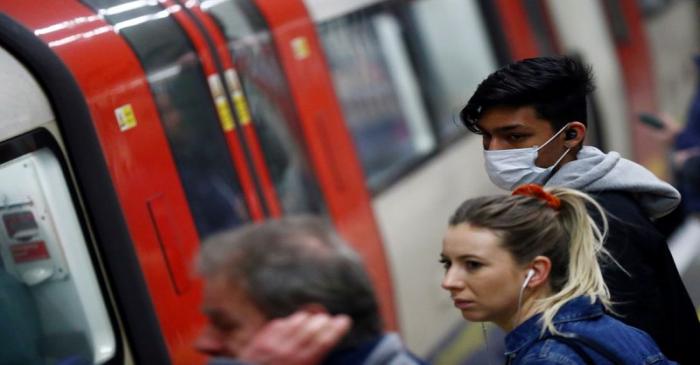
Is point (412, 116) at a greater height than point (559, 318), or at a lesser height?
greater

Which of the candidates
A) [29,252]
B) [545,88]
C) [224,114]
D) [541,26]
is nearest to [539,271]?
[545,88]

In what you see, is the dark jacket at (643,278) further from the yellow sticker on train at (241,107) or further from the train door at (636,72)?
the train door at (636,72)

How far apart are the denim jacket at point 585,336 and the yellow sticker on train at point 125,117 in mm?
1836

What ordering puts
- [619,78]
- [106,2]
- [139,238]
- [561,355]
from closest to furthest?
[561,355]
[139,238]
[106,2]
[619,78]

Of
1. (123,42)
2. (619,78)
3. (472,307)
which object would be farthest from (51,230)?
(619,78)

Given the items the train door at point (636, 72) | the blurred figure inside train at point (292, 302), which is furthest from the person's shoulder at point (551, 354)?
the train door at point (636, 72)

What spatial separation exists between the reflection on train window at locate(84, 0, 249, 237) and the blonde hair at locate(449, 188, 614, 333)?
1945 mm

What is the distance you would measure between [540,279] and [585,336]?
15 cm

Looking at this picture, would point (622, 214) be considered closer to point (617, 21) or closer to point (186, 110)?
point (186, 110)

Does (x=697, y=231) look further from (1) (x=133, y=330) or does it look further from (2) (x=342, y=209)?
(1) (x=133, y=330)

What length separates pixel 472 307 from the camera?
2.78 metres

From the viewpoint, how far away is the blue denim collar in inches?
105

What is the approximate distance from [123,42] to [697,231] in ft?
10.2

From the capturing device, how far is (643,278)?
2713mm
